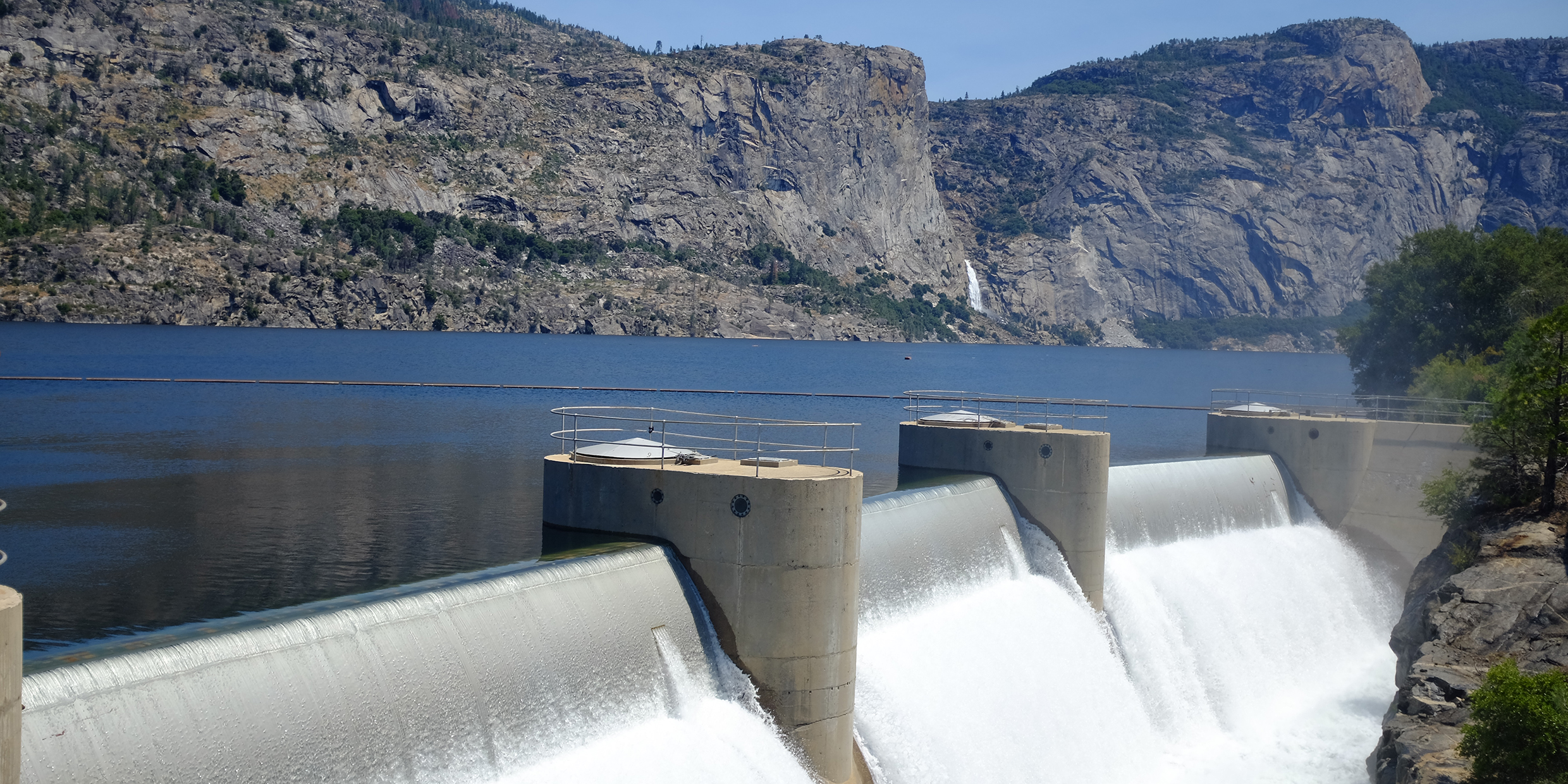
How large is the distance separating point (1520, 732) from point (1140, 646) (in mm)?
9719

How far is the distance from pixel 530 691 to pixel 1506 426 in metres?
27.5

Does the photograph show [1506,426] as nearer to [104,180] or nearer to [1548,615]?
[1548,615]

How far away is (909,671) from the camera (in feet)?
70.0

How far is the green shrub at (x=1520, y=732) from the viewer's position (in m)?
19.3

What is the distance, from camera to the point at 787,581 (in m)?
17.8

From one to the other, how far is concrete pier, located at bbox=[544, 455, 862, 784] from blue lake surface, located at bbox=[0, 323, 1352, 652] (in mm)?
5684

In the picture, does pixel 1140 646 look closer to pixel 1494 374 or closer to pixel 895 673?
pixel 895 673

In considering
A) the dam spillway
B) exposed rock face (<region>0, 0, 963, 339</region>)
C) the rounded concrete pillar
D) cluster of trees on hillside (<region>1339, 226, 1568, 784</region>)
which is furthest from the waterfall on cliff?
exposed rock face (<region>0, 0, 963, 339</region>)

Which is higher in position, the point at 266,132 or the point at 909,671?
the point at 266,132

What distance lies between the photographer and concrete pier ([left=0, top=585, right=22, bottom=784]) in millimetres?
8773

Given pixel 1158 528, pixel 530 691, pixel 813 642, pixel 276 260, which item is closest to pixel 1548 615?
pixel 1158 528

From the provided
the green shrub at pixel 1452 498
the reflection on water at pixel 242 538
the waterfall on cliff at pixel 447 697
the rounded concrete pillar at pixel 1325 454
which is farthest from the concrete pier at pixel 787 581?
the rounded concrete pillar at pixel 1325 454

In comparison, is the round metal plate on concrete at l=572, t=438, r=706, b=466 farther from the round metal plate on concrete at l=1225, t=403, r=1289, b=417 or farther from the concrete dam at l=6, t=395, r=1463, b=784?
the round metal plate on concrete at l=1225, t=403, r=1289, b=417

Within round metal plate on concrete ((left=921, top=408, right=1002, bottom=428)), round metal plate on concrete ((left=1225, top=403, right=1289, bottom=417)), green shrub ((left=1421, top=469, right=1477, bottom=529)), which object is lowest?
green shrub ((left=1421, top=469, right=1477, bottom=529))
